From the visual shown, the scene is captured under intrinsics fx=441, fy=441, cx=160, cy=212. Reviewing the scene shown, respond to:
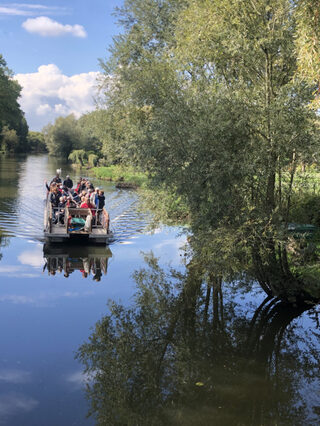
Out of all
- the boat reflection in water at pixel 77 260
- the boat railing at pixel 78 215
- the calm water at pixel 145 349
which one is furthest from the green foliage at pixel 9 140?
the calm water at pixel 145 349

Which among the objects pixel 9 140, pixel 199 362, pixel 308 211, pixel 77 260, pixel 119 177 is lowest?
pixel 199 362

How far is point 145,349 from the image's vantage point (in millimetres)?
8906

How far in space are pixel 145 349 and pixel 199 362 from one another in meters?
1.13

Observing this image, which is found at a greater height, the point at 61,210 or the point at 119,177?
the point at 119,177

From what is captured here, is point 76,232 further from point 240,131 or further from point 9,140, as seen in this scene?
point 9,140

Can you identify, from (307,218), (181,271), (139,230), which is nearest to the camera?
(181,271)

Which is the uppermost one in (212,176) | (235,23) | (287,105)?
(235,23)

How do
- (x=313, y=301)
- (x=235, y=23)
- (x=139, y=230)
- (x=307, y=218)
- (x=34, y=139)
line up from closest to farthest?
(x=235, y=23), (x=313, y=301), (x=307, y=218), (x=139, y=230), (x=34, y=139)

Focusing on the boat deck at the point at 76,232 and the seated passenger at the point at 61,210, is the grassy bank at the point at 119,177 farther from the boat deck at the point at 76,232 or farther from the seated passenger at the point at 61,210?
the boat deck at the point at 76,232

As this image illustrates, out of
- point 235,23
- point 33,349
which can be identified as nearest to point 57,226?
point 33,349

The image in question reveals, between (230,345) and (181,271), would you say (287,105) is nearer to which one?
(230,345)

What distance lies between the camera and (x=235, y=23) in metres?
10.9

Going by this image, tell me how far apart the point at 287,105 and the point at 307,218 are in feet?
23.9

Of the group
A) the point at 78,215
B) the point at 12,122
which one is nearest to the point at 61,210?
the point at 78,215
